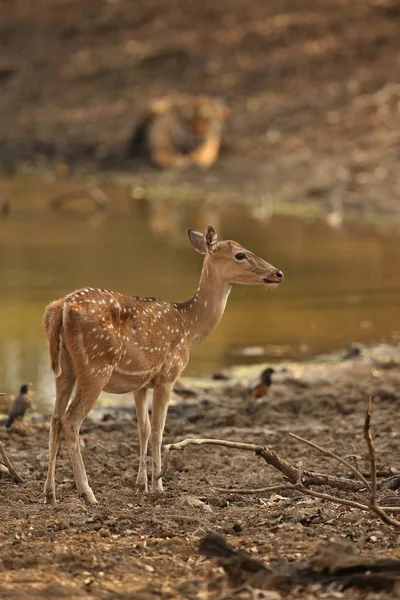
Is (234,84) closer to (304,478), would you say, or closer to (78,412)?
(78,412)

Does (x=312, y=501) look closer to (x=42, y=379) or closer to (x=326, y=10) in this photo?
(x=42, y=379)

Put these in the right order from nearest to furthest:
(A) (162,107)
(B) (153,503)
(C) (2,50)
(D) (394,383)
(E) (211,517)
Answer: (E) (211,517)
(B) (153,503)
(D) (394,383)
(A) (162,107)
(C) (2,50)

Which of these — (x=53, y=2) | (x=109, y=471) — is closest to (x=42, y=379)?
(x=109, y=471)

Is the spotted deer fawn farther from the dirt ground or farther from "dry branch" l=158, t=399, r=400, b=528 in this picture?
"dry branch" l=158, t=399, r=400, b=528

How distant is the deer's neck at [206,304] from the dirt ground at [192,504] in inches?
34.7

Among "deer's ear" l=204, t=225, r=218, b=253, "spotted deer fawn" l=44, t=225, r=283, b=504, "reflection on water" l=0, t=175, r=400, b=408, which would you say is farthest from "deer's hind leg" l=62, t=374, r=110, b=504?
"reflection on water" l=0, t=175, r=400, b=408

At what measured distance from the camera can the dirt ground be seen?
5.88 meters

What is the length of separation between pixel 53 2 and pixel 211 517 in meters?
35.1

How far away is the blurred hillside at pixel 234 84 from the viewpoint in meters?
27.5

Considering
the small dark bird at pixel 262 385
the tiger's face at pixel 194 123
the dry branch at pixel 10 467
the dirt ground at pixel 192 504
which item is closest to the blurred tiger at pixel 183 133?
the tiger's face at pixel 194 123

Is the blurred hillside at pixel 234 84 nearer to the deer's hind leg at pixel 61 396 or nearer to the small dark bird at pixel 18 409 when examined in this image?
the small dark bird at pixel 18 409

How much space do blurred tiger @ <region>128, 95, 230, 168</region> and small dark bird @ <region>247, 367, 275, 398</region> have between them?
18.3 meters

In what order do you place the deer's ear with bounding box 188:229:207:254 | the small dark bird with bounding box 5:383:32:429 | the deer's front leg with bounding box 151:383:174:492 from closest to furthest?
the deer's front leg with bounding box 151:383:174:492 → the deer's ear with bounding box 188:229:207:254 → the small dark bird with bounding box 5:383:32:429

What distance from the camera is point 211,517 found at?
6.91 meters
